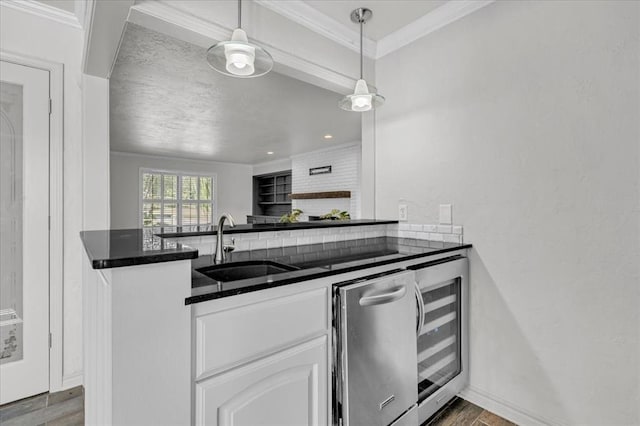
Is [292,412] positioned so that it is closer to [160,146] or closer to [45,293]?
[45,293]

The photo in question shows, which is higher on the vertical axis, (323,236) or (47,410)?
(323,236)

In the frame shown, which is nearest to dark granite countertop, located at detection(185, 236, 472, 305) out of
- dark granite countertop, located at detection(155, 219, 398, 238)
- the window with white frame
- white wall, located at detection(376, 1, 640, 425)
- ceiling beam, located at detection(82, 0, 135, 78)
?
dark granite countertop, located at detection(155, 219, 398, 238)

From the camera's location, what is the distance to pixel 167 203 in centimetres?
805

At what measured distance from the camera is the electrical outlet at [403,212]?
231cm

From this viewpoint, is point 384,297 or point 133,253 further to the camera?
point 384,297

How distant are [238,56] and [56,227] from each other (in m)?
1.69

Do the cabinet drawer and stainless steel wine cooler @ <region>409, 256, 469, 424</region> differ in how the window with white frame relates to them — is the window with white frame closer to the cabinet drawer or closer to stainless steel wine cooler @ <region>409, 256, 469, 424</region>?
stainless steel wine cooler @ <region>409, 256, 469, 424</region>

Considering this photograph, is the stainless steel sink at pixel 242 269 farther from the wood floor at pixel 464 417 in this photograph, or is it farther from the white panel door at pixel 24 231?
the white panel door at pixel 24 231

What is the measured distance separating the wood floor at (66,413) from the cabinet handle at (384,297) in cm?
82

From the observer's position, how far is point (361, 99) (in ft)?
6.17

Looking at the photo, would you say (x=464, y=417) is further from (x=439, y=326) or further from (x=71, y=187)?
(x=71, y=187)

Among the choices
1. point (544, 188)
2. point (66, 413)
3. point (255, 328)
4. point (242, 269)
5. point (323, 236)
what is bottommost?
point (66, 413)

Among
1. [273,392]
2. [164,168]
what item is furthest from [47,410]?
[164,168]

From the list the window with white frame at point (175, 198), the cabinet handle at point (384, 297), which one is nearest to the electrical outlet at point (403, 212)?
the cabinet handle at point (384, 297)
